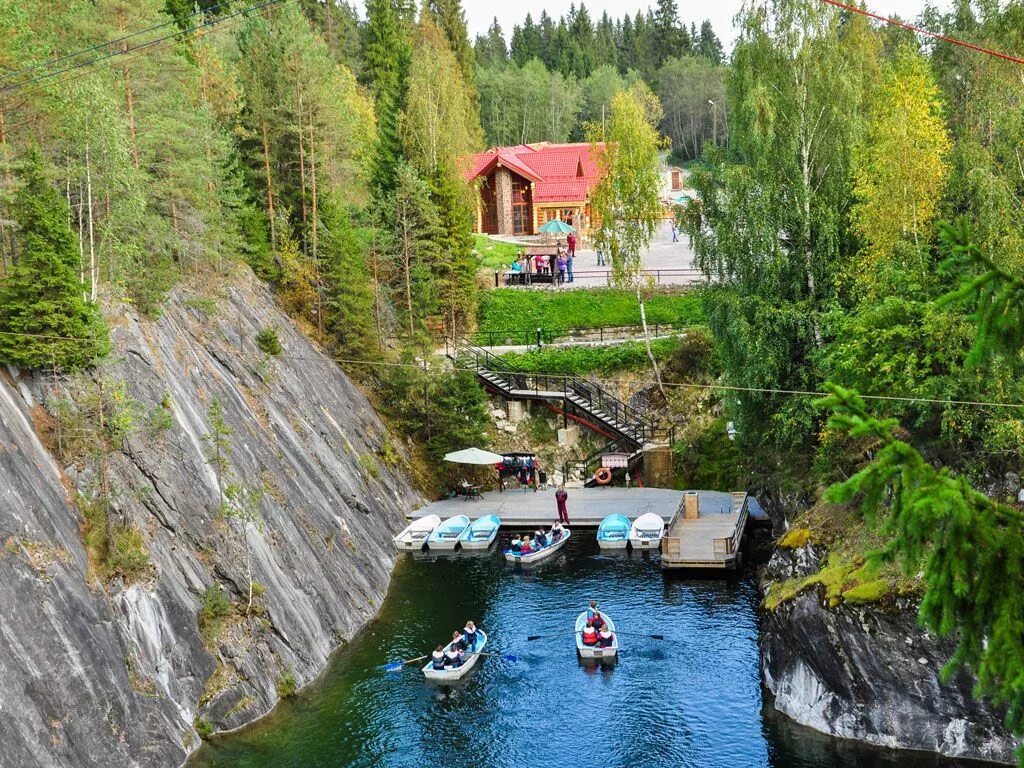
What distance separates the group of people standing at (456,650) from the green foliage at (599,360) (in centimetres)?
2221

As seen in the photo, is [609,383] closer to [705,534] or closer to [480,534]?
[480,534]

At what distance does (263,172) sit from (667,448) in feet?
72.3

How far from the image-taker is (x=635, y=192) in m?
51.6

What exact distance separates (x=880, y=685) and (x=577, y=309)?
3533 centimetres

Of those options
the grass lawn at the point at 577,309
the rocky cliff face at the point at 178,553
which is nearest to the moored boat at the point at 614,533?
the rocky cliff face at the point at 178,553

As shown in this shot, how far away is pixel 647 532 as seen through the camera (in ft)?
133

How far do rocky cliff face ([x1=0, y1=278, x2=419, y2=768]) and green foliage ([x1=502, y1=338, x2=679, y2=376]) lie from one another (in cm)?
1293

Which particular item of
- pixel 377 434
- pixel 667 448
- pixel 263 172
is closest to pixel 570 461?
pixel 667 448

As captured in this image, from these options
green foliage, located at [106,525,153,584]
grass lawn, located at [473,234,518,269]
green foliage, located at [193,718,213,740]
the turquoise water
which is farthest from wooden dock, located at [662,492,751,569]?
grass lawn, located at [473,234,518,269]

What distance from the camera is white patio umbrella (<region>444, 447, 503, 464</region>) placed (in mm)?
45812

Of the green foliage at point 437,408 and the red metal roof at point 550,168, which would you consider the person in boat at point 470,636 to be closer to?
the green foliage at point 437,408

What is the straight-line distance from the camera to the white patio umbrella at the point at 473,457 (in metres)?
45.8

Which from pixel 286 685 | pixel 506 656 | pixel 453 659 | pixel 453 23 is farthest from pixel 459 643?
pixel 453 23

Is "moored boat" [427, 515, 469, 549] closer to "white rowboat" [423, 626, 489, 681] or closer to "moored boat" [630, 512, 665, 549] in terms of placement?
"moored boat" [630, 512, 665, 549]
